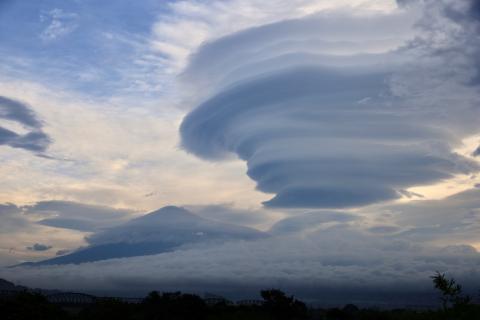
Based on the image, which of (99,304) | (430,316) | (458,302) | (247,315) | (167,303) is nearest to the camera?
(458,302)

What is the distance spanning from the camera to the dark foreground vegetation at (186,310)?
8300 cm

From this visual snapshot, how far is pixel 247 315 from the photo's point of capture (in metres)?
132

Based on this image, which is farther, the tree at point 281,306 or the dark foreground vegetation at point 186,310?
the tree at point 281,306

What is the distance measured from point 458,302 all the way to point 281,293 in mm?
83133

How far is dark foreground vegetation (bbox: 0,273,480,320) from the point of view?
272ft

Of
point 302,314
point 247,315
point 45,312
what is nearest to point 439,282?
point 247,315

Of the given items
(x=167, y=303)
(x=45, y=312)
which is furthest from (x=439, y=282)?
(x=167, y=303)

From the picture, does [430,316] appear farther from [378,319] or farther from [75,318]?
[75,318]

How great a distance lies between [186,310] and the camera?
14212cm

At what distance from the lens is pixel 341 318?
168 m

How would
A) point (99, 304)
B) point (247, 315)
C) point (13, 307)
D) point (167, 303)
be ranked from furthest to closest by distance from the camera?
point (167, 303), point (247, 315), point (99, 304), point (13, 307)

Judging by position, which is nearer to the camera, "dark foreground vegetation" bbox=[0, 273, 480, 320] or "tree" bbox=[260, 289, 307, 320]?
"dark foreground vegetation" bbox=[0, 273, 480, 320]

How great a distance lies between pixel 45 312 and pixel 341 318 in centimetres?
9819

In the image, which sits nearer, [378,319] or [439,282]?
[439,282]
